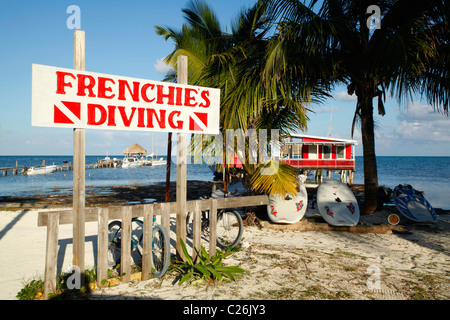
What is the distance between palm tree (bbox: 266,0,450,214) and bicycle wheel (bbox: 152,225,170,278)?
5.06m

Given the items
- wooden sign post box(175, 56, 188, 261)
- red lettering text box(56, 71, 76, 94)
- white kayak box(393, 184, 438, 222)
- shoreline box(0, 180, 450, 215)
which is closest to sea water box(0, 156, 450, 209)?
wooden sign post box(175, 56, 188, 261)

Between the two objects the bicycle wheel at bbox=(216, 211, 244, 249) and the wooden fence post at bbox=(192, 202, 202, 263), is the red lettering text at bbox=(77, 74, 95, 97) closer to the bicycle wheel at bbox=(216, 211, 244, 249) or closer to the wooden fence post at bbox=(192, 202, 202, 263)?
the wooden fence post at bbox=(192, 202, 202, 263)

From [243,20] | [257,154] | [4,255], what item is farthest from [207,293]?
[243,20]

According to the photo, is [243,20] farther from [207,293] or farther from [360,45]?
[207,293]

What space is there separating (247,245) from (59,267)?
3.84 m

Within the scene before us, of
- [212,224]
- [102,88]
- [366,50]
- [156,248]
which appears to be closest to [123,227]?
[156,248]

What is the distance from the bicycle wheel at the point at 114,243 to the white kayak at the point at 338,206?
19.0 ft

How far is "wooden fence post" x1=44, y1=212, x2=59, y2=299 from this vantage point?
4.18 m

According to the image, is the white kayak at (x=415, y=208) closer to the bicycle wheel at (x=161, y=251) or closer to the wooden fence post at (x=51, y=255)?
the bicycle wheel at (x=161, y=251)

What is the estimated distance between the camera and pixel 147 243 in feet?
16.4

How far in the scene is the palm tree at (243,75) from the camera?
Answer: 8326mm

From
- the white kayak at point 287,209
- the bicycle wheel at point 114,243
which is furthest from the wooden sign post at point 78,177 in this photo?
the white kayak at point 287,209

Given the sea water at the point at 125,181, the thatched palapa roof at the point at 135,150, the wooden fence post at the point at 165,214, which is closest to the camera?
the wooden fence post at the point at 165,214
